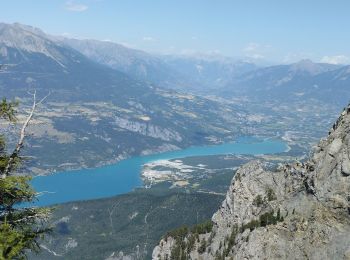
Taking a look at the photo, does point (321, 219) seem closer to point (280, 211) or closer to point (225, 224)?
point (280, 211)

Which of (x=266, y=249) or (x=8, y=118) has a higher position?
(x=8, y=118)

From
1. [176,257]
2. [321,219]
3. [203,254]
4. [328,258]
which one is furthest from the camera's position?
[176,257]

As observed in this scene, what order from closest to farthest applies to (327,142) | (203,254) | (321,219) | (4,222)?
(4,222) < (321,219) < (327,142) < (203,254)

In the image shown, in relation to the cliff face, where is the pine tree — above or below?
above

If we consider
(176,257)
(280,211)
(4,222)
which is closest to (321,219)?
(280,211)

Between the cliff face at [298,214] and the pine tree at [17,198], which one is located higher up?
the pine tree at [17,198]

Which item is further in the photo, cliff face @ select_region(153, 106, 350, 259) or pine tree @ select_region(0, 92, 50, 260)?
cliff face @ select_region(153, 106, 350, 259)

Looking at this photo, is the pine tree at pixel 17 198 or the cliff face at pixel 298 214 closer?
the pine tree at pixel 17 198

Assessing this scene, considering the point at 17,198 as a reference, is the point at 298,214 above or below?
below
